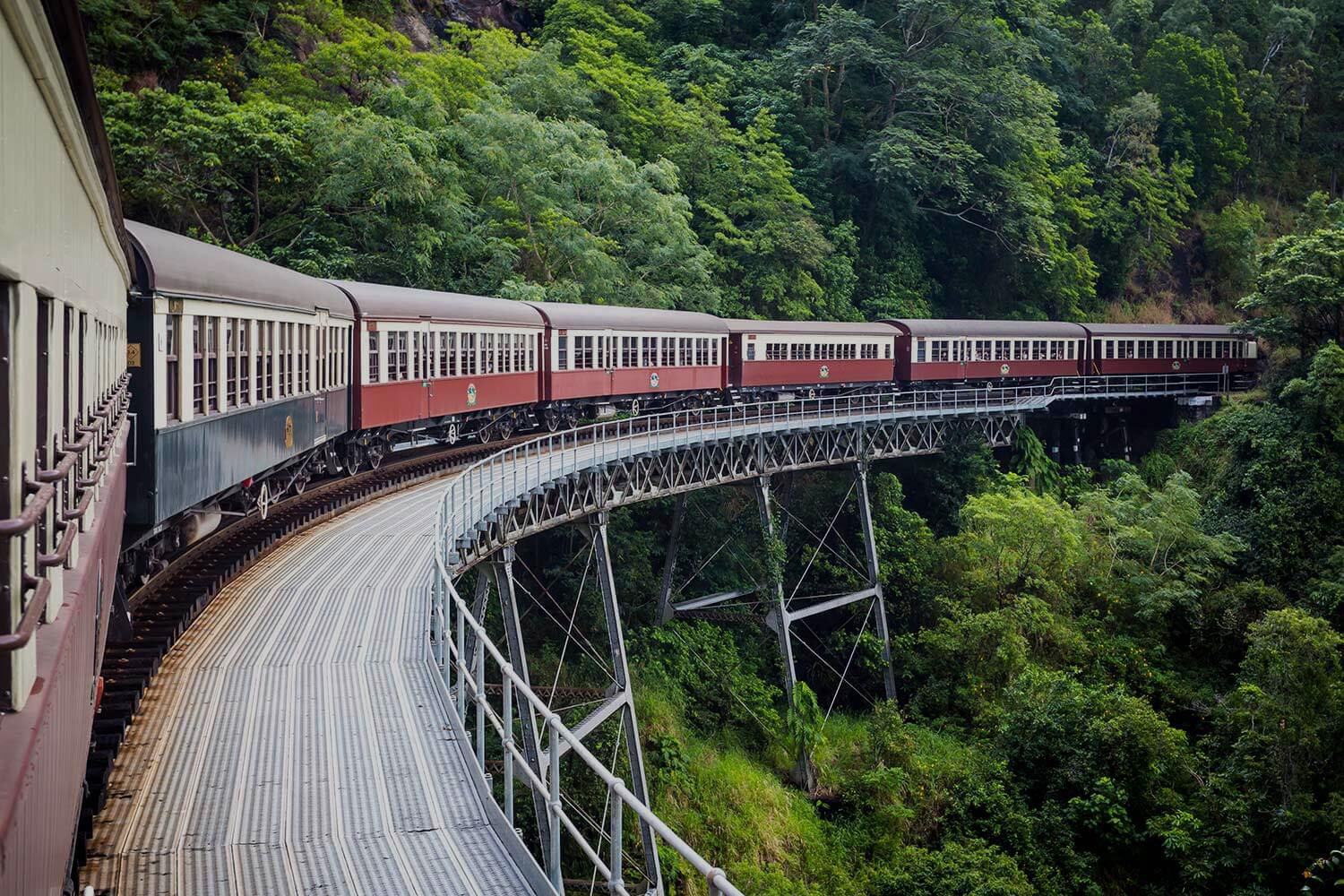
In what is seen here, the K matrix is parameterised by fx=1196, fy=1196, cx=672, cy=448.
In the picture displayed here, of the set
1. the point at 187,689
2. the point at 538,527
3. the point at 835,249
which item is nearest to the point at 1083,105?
the point at 835,249

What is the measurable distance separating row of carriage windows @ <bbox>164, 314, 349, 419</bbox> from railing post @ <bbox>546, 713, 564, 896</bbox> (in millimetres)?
5370

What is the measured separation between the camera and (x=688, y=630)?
2650 centimetres

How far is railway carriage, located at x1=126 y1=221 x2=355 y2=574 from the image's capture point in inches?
348

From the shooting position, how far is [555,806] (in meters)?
4.98

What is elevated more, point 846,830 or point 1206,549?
point 1206,549

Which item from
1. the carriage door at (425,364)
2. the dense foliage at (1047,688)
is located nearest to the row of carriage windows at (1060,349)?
the dense foliage at (1047,688)

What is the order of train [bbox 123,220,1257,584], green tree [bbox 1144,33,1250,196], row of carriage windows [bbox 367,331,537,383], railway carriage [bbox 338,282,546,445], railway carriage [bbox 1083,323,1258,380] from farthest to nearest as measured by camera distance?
1. green tree [bbox 1144,33,1250,196]
2. railway carriage [bbox 1083,323,1258,380]
3. row of carriage windows [bbox 367,331,537,383]
4. railway carriage [bbox 338,282,546,445]
5. train [bbox 123,220,1257,584]

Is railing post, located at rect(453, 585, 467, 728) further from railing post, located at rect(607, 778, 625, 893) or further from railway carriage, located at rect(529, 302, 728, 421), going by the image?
railway carriage, located at rect(529, 302, 728, 421)

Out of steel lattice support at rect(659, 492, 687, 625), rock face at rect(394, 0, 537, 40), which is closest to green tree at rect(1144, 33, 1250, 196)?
rock face at rect(394, 0, 537, 40)

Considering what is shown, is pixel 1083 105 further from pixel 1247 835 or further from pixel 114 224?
pixel 114 224

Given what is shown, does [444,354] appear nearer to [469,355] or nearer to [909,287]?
[469,355]

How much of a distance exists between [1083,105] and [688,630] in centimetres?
3803

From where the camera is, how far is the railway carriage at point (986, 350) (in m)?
35.5

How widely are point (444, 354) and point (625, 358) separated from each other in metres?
7.42
